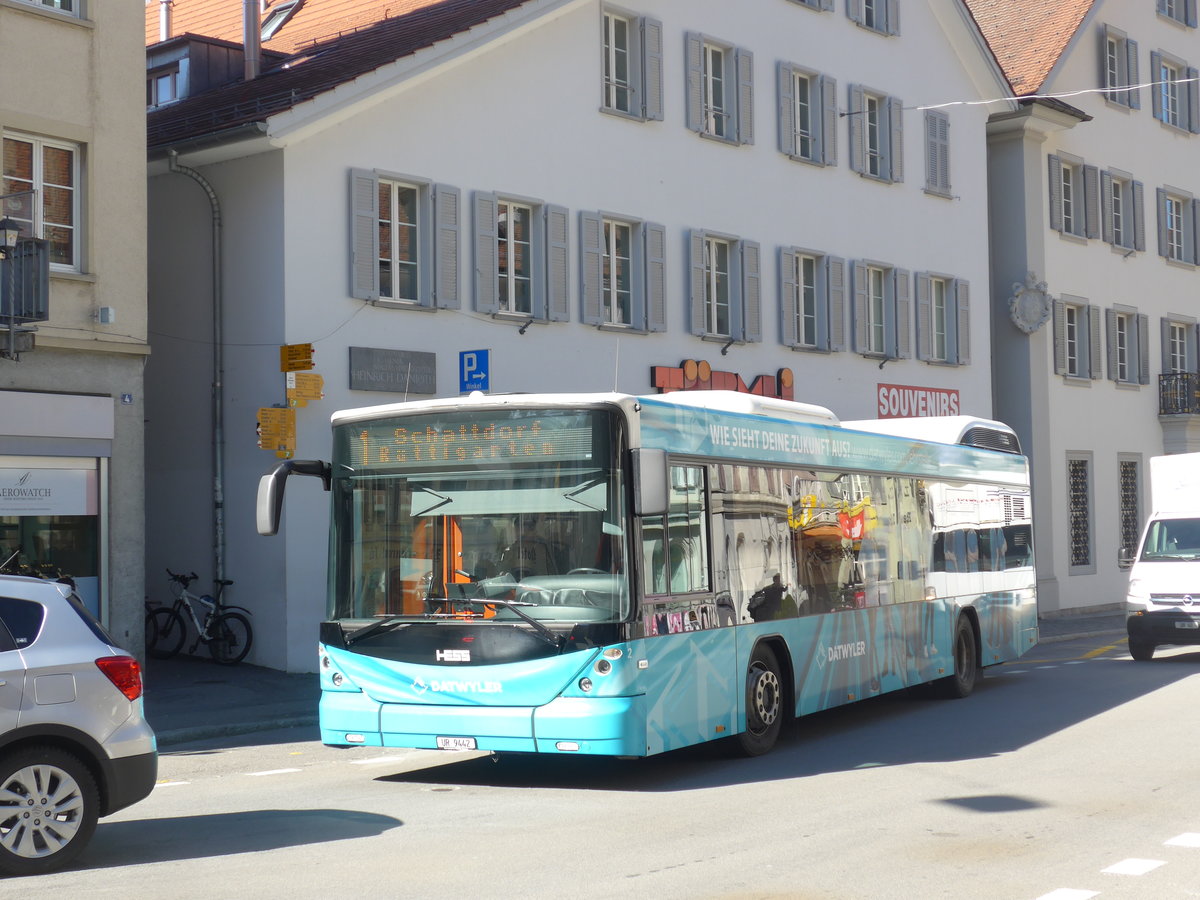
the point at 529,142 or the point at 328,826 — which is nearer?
the point at 328,826

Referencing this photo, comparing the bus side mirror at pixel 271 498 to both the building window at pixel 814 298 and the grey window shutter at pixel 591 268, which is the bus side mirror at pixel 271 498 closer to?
the grey window shutter at pixel 591 268

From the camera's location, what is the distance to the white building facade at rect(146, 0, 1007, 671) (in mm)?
19219

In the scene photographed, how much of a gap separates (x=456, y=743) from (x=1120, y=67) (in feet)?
102

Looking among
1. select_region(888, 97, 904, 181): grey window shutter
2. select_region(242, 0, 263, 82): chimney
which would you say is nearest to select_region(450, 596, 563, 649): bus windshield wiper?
select_region(242, 0, 263, 82): chimney

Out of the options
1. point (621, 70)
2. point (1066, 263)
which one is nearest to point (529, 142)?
point (621, 70)

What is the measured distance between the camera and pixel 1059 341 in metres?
34.1

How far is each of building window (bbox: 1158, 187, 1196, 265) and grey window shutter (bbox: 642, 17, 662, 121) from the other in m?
18.6

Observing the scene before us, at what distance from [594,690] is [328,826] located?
6.18ft

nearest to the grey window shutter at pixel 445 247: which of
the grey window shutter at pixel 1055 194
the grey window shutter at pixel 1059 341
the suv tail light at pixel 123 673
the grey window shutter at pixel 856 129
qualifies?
the grey window shutter at pixel 856 129

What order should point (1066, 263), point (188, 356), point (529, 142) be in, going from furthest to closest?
1. point (1066, 263)
2. point (529, 142)
3. point (188, 356)

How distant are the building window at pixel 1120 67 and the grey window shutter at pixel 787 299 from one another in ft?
42.7

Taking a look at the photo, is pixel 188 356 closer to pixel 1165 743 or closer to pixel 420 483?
pixel 420 483

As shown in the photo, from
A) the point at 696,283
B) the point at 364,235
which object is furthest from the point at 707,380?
the point at 364,235

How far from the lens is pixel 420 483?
Answer: 10.6 meters
